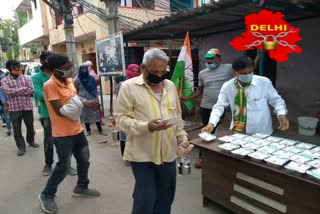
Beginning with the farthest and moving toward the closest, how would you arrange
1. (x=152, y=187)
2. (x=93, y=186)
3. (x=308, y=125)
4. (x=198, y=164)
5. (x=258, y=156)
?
(x=308, y=125) < (x=198, y=164) < (x=93, y=186) < (x=258, y=156) < (x=152, y=187)

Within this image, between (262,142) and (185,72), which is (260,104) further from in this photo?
(185,72)

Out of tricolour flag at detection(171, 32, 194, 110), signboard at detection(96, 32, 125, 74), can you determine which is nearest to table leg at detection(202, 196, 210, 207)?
tricolour flag at detection(171, 32, 194, 110)

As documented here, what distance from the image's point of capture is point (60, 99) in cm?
287

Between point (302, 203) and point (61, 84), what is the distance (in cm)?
248

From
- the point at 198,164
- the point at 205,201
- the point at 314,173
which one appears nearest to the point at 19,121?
the point at 198,164

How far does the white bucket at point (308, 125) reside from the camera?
18.0 feet

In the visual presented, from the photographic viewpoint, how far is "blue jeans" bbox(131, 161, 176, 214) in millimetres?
2066

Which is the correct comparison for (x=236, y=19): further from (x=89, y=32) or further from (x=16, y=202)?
(x=89, y=32)

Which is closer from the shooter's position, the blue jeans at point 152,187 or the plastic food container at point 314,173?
the plastic food container at point 314,173

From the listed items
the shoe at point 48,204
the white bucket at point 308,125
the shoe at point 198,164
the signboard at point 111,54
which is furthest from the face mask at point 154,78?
the white bucket at point 308,125

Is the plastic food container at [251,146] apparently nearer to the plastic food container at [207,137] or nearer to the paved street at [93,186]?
the plastic food container at [207,137]

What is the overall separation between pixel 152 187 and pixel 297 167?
109 cm

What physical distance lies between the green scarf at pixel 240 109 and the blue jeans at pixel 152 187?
1.04 meters

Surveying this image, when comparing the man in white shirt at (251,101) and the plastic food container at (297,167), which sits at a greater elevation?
the man in white shirt at (251,101)
